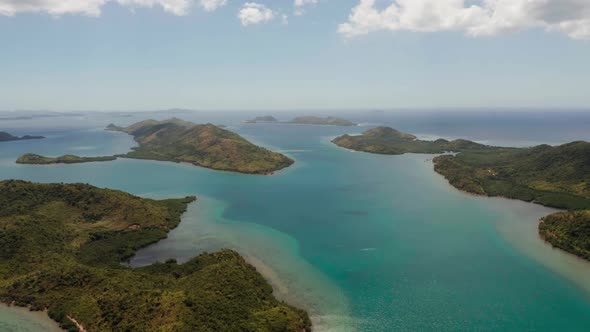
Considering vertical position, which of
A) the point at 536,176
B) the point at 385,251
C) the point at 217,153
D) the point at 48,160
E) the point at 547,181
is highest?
the point at 536,176

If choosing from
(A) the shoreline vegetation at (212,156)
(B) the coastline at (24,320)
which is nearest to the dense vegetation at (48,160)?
(A) the shoreline vegetation at (212,156)

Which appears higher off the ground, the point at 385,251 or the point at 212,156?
the point at 212,156

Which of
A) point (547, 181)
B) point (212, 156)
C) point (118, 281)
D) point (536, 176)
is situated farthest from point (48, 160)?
point (547, 181)

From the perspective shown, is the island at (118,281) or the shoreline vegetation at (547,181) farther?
the shoreline vegetation at (547,181)

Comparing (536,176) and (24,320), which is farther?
(536,176)

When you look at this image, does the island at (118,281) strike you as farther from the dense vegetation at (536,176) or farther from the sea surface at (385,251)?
the dense vegetation at (536,176)

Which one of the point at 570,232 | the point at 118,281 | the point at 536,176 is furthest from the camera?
the point at 536,176

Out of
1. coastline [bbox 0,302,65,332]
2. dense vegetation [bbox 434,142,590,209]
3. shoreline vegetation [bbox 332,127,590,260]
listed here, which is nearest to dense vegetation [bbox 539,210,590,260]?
shoreline vegetation [bbox 332,127,590,260]

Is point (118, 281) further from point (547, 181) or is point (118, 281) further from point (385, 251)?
point (547, 181)
